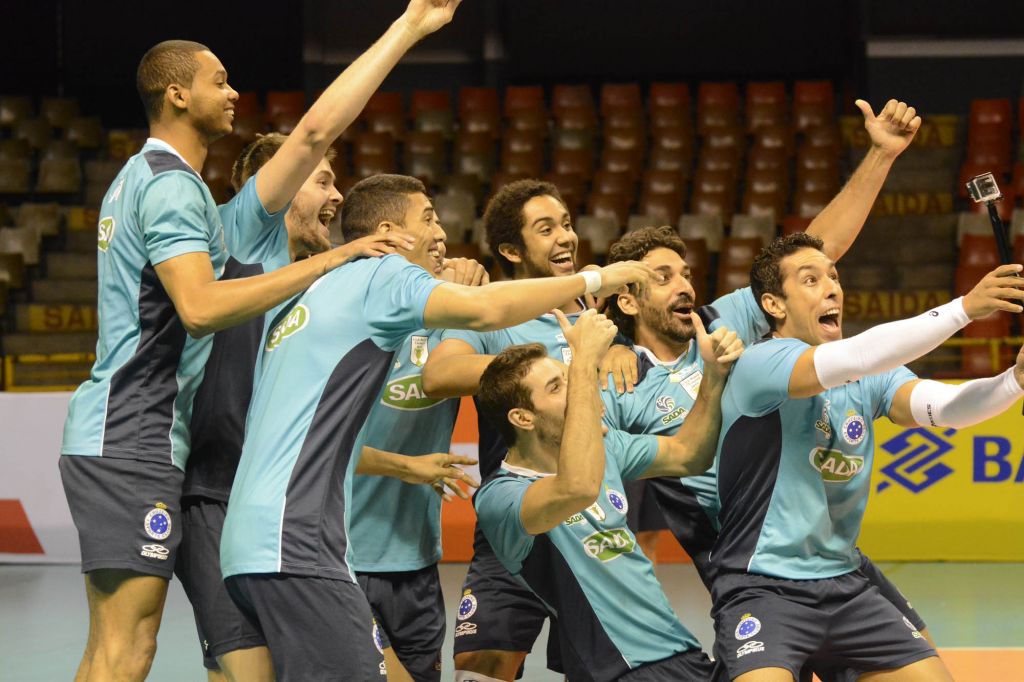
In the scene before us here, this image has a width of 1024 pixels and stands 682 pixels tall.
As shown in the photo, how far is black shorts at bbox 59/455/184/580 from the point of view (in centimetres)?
343

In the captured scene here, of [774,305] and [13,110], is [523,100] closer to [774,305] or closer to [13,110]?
[13,110]

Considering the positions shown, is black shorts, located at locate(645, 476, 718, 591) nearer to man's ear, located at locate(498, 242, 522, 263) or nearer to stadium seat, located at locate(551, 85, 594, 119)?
man's ear, located at locate(498, 242, 522, 263)

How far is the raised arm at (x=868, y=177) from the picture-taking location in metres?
4.70

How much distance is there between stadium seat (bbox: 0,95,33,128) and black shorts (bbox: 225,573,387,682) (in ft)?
46.3

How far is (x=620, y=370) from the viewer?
14.7 ft

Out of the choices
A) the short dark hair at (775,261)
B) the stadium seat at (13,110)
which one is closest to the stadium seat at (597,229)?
the stadium seat at (13,110)

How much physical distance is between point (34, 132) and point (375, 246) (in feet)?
44.5

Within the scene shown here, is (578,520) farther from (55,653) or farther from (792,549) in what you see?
(55,653)

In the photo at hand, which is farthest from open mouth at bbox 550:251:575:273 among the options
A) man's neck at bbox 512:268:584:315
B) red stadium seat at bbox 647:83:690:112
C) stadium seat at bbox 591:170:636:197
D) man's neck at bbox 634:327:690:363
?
red stadium seat at bbox 647:83:690:112

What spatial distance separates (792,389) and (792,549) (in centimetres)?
50

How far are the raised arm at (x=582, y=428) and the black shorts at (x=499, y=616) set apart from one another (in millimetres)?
830

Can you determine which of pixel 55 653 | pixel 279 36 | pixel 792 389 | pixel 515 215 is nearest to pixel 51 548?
pixel 55 653

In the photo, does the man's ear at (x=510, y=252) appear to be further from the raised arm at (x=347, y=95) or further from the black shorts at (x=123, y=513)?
the black shorts at (x=123, y=513)

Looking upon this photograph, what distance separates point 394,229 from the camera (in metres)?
3.83
